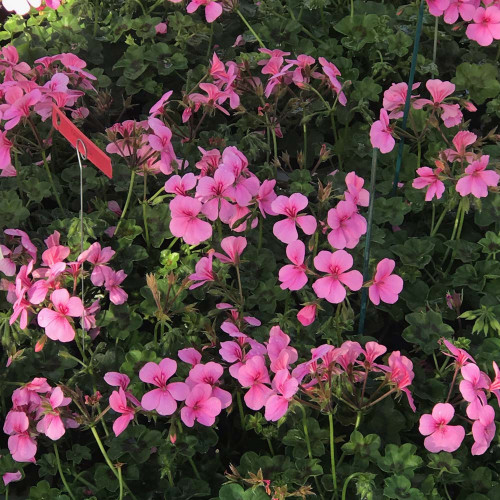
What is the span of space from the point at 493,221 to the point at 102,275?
1.00 meters

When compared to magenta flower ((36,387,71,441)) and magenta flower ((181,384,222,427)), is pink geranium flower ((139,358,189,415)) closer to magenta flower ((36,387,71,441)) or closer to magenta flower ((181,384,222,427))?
magenta flower ((181,384,222,427))

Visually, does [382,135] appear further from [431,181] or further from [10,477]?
[10,477]

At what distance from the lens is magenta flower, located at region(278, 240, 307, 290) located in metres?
1.64

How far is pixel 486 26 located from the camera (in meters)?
2.29

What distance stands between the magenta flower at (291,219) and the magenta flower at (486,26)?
0.94 meters

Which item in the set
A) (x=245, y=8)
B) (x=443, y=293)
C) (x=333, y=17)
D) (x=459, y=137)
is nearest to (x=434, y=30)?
(x=333, y=17)

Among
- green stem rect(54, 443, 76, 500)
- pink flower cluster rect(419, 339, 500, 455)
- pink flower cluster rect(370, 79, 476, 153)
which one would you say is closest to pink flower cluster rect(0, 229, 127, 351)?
green stem rect(54, 443, 76, 500)

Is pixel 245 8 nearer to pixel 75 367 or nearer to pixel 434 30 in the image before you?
pixel 434 30

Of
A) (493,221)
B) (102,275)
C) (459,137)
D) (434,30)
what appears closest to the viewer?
(102,275)

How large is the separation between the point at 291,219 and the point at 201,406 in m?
0.44

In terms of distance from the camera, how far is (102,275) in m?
1.75

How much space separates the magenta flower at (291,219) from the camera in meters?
1.69

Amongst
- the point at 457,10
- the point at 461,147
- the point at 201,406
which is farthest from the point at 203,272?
the point at 457,10

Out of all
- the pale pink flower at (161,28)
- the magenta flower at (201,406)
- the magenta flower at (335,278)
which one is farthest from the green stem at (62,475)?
the pale pink flower at (161,28)
